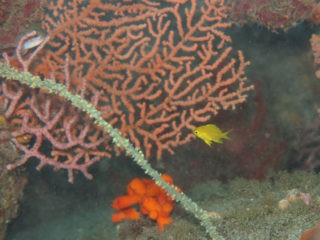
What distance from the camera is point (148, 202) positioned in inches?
160

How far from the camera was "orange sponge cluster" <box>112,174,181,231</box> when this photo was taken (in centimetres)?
399

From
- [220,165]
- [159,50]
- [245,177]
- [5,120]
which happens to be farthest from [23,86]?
[245,177]

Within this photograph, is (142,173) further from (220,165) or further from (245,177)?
(245,177)

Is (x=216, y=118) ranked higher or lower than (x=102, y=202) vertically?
higher

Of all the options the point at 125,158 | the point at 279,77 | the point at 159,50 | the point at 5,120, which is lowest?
the point at 125,158

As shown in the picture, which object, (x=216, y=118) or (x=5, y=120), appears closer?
(x=5, y=120)

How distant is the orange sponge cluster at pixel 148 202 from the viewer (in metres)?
3.99

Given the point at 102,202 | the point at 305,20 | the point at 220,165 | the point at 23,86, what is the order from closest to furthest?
the point at 23,86 < the point at 305,20 < the point at 220,165 < the point at 102,202

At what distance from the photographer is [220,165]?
15.9 ft

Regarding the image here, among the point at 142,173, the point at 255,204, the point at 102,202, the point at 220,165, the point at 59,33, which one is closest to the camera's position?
the point at 255,204

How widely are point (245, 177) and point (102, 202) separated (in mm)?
3131

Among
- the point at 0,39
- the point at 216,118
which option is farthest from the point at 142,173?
the point at 0,39

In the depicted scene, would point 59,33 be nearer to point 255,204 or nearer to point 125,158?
point 125,158

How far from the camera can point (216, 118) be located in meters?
4.49
